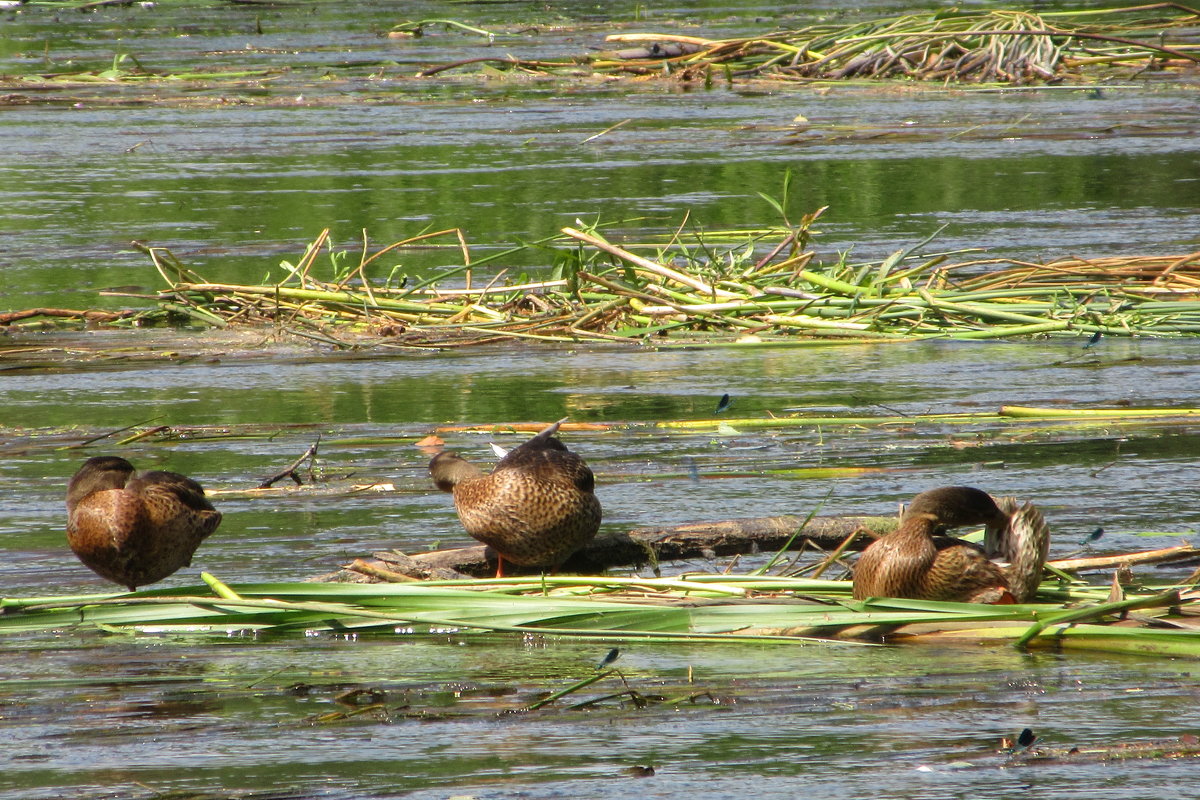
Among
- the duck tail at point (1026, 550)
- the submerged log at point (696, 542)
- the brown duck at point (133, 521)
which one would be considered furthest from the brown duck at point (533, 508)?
the duck tail at point (1026, 550)

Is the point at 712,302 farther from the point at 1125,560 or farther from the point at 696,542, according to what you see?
the point at 1125,560

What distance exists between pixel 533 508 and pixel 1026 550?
4.04ft

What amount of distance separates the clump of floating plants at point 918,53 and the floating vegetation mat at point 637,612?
13853mm

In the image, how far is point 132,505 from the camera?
4.64 meters

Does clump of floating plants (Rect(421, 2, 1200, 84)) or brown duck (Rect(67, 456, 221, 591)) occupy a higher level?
clump of floating plants (Rect(421, 2, 1200, 84))

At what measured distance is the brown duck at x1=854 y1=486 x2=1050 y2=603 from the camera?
429cm

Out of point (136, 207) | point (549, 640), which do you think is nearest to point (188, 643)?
point (549, 640)

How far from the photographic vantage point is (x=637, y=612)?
4.28 metres

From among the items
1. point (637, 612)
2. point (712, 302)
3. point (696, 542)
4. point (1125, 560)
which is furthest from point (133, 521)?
point (712, 302)

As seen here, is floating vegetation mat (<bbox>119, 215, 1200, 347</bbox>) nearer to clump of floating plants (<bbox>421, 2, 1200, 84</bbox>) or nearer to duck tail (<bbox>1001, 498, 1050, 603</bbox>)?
duck tail (<bbox>1001, 498, 1050, 603</bbox>)

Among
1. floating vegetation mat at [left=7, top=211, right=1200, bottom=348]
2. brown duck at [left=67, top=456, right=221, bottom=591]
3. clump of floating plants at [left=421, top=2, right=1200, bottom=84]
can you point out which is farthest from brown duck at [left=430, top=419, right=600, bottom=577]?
clump of floating plants at [left=421, top=2, right=1200, bottom=84]

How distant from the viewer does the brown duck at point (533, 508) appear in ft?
15.5

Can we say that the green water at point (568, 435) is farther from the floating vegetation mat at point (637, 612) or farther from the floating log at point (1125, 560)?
the floating log at point (1125, 560)

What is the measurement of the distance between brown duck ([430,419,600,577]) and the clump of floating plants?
13505mm
